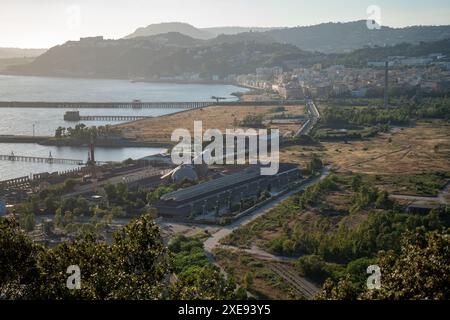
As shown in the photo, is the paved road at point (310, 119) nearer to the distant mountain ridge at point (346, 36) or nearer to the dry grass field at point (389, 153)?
the dry grass field at point (389, 153)

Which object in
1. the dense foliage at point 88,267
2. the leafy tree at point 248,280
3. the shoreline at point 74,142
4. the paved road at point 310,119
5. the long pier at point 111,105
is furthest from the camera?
the long pier at point 111,105

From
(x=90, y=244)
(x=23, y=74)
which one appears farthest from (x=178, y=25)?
(x=90, y=244)

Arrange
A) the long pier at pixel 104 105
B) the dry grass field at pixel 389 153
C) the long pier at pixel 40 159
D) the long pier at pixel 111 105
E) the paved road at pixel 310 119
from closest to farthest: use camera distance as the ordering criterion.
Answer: the dry grass field at pixel 389 153, the long pier at pixel 40 159, the paved road at pixel 310 119, the long pier at pixel 111 105, the long pier at pixel 104 105

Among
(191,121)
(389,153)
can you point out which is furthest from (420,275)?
(191,121)

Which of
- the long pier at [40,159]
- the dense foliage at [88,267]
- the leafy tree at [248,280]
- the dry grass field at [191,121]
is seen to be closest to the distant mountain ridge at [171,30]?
the dry grass field at [191,121]
